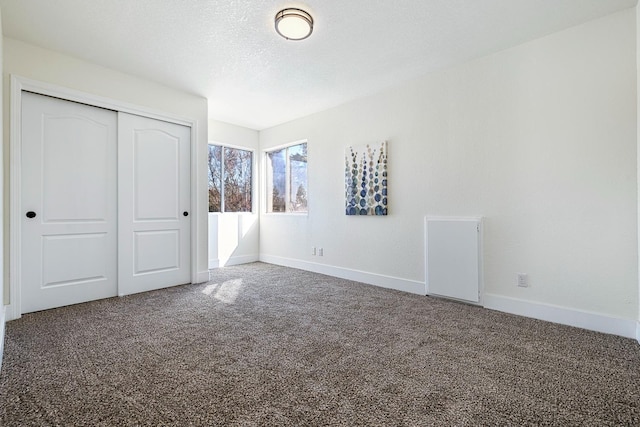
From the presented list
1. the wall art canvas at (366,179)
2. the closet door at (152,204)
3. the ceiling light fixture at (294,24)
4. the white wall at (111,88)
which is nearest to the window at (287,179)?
the wall art canvas at (366,179)

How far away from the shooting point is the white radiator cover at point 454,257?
3041 millimetres

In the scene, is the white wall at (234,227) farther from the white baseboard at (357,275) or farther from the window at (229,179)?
the white baseboard at (357,275)

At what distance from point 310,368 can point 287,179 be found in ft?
13.0

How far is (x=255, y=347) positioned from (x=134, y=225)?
2325 millimetres

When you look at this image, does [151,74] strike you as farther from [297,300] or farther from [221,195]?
[297,300]

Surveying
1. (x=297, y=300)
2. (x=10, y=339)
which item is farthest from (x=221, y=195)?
(x=10, y=339)

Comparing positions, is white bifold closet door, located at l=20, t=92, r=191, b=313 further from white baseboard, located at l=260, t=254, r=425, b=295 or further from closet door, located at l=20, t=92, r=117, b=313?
white baseboard, located at l=260, t=254, r=425, b=295

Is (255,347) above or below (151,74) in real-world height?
below

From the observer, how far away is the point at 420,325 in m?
2.54

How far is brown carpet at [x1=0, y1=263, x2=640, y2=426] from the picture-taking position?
142 centimetres

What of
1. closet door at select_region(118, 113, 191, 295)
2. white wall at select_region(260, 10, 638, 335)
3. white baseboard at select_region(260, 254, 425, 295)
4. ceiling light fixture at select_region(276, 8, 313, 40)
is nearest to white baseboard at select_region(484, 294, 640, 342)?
white wall at select_region(260, 10, 638, 335)

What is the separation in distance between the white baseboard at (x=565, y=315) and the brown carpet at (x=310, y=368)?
11 cm

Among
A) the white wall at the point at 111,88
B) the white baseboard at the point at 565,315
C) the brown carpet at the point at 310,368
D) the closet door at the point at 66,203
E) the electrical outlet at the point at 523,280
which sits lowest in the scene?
the brown carpet at the point at 310,368

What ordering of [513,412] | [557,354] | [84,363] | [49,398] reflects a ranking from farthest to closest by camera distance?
1. [557,354]
2. [84,363]
3. [49,398]
4. [513,412]
